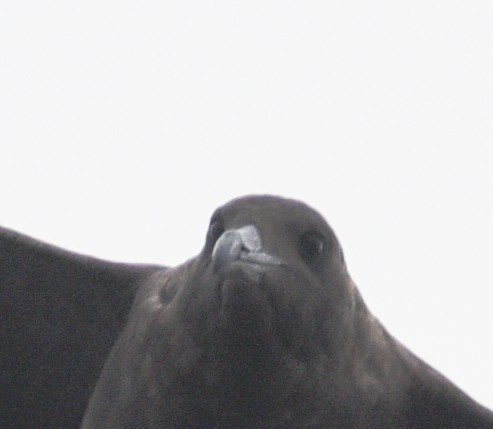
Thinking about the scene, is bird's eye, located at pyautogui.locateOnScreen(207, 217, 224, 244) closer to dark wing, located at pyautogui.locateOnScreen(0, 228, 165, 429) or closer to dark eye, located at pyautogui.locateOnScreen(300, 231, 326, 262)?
dark eye, located at pyautogui.locateOnScreen(300, 231, 326, 262)

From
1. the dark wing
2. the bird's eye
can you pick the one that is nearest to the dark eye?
the bird's eye

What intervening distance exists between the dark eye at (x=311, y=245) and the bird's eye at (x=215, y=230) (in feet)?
1.16

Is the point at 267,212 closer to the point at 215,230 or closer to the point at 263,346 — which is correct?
the point at 215,230

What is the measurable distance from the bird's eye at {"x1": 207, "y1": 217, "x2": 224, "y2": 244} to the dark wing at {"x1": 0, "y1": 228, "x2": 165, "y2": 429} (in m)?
1.25

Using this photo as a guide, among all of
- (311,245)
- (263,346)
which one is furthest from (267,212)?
(263,346)

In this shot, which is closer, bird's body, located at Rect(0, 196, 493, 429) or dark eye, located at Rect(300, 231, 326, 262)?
bird's body, located at Rect(0, 196, 493, 429)

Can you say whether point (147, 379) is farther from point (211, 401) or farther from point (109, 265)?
point (109, 265)

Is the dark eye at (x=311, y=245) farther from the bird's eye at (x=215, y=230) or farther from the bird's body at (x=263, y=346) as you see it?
the bird's eye at (x=215, y=230)

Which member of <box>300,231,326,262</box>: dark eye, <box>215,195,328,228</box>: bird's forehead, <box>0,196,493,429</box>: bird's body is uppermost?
<box>215,195,328,228</box>: bird's forehead

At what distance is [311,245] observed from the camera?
21.1 feet

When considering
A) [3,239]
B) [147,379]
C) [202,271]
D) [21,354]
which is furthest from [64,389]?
[202,271]

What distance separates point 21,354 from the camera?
814 centimetres

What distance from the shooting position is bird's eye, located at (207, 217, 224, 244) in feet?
21.1

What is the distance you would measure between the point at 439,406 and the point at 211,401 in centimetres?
143
